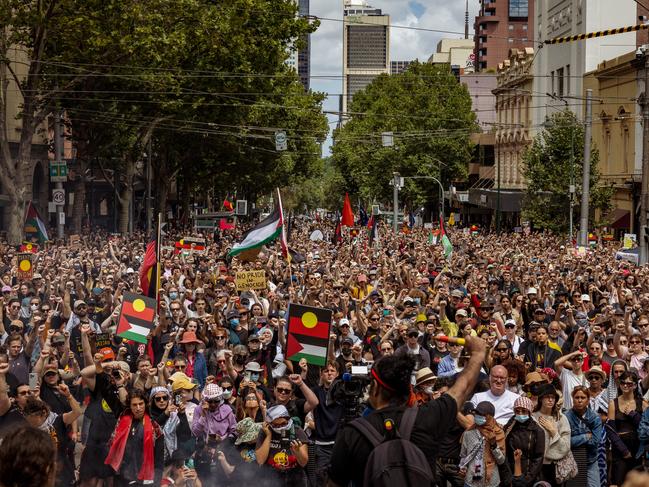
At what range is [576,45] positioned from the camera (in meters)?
57.9

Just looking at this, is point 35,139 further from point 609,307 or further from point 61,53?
point 609,307

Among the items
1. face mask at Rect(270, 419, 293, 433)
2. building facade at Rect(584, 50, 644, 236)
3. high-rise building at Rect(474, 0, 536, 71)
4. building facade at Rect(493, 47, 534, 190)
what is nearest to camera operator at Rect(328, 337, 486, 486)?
face mask at Rect(270, 419, 293, 433)

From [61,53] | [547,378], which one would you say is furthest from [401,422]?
[61,53]

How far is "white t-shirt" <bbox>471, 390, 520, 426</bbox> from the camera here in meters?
8.34

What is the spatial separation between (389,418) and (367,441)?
12 cm

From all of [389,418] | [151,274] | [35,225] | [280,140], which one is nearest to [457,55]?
[280,140]

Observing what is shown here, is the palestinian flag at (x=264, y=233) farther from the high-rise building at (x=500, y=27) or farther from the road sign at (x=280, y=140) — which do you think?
the high-rise building at (x=500, y=27)

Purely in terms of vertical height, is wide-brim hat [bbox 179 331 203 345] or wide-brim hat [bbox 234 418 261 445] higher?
wide-brim hat [bbox 179 331 203 345]

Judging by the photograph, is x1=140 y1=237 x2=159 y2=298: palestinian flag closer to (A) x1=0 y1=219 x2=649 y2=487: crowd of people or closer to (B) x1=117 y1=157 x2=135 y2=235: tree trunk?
(A) x1=0 y1=219 x2=649 y2=487: crowd of people

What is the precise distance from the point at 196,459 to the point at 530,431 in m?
2.45

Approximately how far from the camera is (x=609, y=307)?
14562 mm

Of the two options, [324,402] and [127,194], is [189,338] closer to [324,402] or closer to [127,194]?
[324,402]

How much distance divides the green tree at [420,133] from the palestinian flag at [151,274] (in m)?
56.5

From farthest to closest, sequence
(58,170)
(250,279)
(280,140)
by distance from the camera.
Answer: (280,140) → (58,170) → (250,279)
